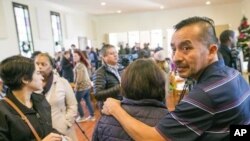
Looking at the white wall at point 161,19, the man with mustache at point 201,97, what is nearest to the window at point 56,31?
the white wall at point 161,19

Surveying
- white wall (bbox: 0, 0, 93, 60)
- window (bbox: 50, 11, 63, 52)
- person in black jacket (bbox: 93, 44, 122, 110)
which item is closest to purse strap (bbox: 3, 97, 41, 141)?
person in black jacket (bbox: 93, 44, 122, 110)

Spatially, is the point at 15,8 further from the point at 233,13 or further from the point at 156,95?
the point at 233,13

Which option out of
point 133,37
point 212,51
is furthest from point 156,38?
point 212,51

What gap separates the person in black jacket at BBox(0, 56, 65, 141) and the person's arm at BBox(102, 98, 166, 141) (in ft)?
1.53

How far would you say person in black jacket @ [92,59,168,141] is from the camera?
4.06ft

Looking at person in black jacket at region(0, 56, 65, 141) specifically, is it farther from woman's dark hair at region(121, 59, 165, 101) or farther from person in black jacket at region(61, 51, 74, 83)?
person in black jacket at region(61, 51, 74, 83)

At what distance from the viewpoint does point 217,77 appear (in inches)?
38.8

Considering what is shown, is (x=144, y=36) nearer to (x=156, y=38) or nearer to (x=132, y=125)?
(x=156, y=38)

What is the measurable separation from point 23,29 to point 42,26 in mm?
1085

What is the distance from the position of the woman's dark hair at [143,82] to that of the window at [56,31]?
32.1ft

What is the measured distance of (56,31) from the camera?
11.0 m

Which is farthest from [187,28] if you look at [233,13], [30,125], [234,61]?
[233,13]

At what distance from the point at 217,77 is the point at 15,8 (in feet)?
27.7

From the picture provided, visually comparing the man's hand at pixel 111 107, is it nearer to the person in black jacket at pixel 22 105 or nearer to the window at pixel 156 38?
the person in black jacket at pixel 22 105
